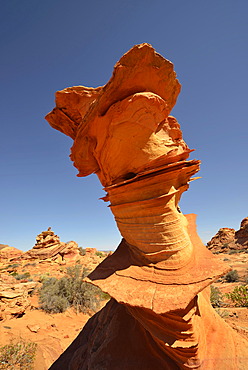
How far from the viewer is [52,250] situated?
25547mm

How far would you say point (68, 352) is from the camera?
194 inches

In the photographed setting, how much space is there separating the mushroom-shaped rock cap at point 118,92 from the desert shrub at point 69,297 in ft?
25.3

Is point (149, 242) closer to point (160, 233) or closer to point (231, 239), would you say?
point (160, 233)

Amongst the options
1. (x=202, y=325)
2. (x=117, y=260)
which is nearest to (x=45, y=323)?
(x=117, y=260)

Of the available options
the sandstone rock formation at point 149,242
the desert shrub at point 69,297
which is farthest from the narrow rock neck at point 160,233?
the desert shrub at point 69,297

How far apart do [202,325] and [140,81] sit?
4.05 meters

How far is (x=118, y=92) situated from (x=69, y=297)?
1024 cm

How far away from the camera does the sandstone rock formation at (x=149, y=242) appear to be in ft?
7.97

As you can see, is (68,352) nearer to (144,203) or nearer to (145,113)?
(144,203)

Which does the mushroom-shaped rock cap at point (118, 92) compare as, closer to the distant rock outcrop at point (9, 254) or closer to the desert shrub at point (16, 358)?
the desert shrub at point (16, 358)

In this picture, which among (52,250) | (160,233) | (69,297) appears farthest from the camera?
(52,250)

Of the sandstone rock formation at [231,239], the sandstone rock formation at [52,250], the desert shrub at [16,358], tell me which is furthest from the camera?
the sandstone rock formation at [231,239]

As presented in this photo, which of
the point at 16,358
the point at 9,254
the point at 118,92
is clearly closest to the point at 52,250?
the point at 9,254

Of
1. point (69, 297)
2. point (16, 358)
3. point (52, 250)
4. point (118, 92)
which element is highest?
point (118, 92)
